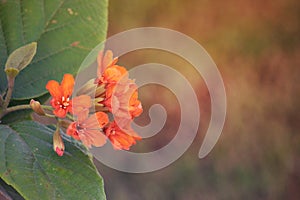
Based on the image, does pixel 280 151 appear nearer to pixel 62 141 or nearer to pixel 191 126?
pixel 191 126

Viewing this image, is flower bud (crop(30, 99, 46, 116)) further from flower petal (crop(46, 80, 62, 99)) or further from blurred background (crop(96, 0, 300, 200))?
blurred background (crop(96, 0, 300, 200))

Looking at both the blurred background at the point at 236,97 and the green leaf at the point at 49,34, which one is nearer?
the green leaf at the point at 49,34

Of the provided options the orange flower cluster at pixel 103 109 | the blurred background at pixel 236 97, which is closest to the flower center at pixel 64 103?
the orange flower cluster at pixel 103 109

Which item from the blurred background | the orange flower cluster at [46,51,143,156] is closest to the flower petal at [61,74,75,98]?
the orange flower cluster at [46,51,143,156]

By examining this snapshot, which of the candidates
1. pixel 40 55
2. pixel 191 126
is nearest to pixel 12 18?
pixel 40 55

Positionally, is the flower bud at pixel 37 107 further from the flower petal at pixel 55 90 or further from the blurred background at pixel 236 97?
the blurred background at pixel 236 97
